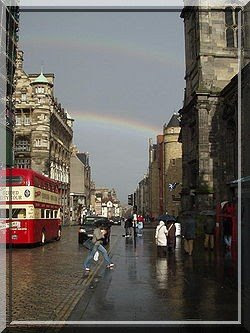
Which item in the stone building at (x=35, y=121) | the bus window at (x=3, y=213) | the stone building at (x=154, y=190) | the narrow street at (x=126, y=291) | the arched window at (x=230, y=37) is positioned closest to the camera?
the narrow street at (x=126, y=291)

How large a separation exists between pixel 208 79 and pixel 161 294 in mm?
27073

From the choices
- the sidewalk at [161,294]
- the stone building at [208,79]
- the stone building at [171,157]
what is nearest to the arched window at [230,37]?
the stone building at [208,79]

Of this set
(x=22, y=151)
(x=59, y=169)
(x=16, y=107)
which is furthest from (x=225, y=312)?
(x=59, y=169)

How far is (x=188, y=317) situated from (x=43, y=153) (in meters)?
47.3

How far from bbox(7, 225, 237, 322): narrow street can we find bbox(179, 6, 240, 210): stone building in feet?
55.9

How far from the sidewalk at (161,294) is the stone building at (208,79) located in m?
17.8

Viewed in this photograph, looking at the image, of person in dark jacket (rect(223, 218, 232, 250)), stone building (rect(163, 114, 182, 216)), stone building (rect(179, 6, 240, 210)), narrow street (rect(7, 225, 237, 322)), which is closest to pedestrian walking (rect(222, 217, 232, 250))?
person in dark jacket (rect(223, 218, 232, 250))

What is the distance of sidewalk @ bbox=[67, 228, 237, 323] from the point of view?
828cm

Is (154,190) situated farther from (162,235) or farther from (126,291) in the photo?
(126,291)

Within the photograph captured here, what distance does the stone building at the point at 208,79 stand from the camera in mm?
34219

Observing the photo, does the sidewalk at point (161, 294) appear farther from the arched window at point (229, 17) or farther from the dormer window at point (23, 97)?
the dormer window at point (23, 97)

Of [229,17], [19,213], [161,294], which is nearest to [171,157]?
[229,17]

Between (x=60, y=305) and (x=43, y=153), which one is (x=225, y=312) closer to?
(x=60, y=305)

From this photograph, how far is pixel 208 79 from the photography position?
35.3 meters
